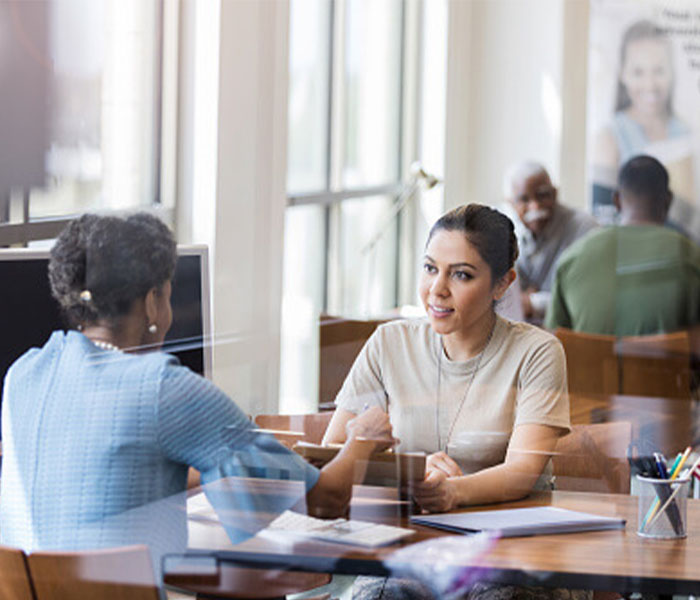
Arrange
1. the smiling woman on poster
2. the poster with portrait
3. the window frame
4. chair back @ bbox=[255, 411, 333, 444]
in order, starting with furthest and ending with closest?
1. the smiling woman on poster
2. the poster with portrait
3. the window frame
4. chair back @ bbox=[255, 411, 333, 444]

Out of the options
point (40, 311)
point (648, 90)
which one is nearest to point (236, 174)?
point (40, 311)

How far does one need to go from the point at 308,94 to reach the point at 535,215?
2.76ft

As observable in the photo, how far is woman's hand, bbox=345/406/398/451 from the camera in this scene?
1.75m

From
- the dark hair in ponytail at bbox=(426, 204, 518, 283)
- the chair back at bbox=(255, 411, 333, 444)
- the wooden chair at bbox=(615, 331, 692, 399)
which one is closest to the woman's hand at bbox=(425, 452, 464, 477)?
the chair back at bbox=(255, 411, 333, 444)

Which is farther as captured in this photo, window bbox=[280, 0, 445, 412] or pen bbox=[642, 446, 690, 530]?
window bbox=[280, 0, 445, 412]

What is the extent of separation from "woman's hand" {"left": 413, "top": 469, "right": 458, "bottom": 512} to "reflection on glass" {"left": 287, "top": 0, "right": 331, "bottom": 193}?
0.79 meters

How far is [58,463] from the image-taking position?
174 centimetres

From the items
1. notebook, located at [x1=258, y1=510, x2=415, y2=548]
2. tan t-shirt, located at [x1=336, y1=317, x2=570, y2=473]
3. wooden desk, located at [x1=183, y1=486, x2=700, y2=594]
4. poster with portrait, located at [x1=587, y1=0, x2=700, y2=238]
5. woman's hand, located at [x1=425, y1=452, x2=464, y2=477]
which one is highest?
poster with portrait, located at [x1=587, y1=0, x2=700, y2=238]

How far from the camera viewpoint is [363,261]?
8.63ft

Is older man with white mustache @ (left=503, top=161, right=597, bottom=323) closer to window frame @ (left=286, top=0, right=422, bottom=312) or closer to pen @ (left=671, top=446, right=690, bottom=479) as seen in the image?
window frame @ (left=286, top=0, right=422, bottom=312)

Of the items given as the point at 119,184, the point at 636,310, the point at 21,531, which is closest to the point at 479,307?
the point at 119,184

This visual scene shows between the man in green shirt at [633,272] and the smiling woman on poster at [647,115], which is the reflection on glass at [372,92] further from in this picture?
the smiling woman on poster at [647,115]

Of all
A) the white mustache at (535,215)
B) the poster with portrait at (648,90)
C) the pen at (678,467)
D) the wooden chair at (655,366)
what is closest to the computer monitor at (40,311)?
the white mustache at (535,215)

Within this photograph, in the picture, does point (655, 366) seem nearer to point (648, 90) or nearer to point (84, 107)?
point (84, 107)
